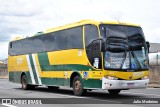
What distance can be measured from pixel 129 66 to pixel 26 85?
10166 millimetres

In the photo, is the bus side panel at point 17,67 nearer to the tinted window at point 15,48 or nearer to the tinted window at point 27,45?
the tinted window at point 15,48

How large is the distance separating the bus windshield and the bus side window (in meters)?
0.40

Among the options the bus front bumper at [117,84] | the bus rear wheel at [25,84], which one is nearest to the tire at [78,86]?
the bus front bumper at [117,84]

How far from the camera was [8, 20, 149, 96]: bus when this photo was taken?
1705 centimetres

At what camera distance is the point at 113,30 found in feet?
58.0

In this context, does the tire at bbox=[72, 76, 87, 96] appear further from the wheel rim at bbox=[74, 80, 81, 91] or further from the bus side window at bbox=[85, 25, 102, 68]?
the bus side window at bbox=[85, 25, 102, 68]

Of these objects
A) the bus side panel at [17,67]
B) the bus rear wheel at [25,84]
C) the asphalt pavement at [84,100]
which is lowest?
the asphalt pavement at [84,100]

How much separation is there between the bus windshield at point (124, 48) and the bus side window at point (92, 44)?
40 cm

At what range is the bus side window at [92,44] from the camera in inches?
685

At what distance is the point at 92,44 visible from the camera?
17.8 metres

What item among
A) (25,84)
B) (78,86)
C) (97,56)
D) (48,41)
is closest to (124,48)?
(97,56)

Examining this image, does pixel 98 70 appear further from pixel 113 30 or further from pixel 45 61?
pixel 45 61

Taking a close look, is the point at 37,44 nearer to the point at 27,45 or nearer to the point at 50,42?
the point at 27,45

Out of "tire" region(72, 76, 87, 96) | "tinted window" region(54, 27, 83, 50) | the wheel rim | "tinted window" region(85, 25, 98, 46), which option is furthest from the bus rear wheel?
"tinted window" region(85, 25, 98, 46)
